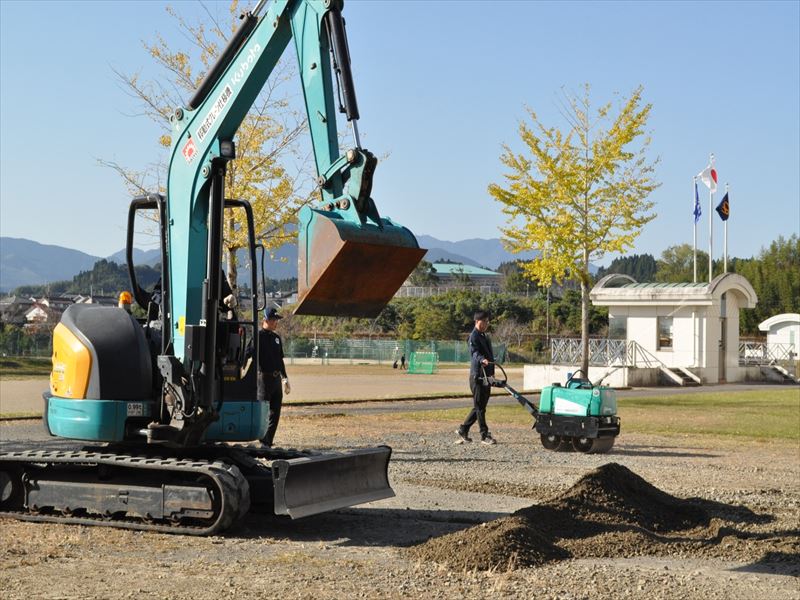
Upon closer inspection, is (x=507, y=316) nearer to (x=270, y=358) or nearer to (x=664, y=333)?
(x=664, y=333)

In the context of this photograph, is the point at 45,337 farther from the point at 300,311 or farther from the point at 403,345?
the point at 300,311

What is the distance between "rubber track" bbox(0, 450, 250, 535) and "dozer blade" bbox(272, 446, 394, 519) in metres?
0.34

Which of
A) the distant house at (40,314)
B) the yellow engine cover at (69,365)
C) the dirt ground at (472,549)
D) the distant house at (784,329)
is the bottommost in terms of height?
the dirt ground at (472,549)

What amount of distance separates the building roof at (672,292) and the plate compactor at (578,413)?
93.5ft

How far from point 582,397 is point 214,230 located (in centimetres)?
832

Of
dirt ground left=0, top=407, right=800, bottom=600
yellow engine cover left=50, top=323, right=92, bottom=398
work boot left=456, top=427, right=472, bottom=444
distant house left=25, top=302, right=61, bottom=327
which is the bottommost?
dirt ground left=0, top=407, right=800, bottom=600

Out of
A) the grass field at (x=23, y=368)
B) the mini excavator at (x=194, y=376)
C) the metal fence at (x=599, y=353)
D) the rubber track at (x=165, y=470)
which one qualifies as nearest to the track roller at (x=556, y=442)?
the mini excavator at (x=194, y=376)

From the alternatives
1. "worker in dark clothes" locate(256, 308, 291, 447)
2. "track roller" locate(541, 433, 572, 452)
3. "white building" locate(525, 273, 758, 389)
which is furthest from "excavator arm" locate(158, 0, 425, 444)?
"white building" locate(525, 273, 758, 389)

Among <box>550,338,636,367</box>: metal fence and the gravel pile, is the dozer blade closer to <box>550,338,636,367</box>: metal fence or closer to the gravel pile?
the gravel pile

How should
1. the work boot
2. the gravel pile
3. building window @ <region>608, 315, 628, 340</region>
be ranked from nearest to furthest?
the gravel pile → the work boot → building window @ <region>608, 315, 628, 340</region>

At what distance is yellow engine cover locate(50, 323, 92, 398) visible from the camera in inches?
402

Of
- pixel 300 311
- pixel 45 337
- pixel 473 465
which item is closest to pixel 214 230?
pixel 300 311

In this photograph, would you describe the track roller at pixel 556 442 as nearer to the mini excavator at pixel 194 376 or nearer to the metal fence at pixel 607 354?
the mini excavator at pixel 194 376

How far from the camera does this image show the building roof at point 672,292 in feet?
146
